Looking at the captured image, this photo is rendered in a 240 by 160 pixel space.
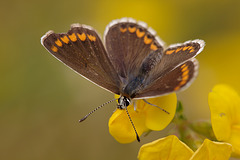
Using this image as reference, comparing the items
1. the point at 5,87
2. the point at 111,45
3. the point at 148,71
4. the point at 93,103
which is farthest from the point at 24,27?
the point at 148,71

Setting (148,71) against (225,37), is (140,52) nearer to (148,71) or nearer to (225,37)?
(148,71)

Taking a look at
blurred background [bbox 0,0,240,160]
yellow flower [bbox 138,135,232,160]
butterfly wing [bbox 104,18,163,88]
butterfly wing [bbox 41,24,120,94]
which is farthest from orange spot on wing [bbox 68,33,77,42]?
blurred background [bbox 0,0,240,160]

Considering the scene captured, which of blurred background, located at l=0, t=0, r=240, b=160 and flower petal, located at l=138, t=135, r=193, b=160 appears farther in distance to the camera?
blurred background, located at l=0, t=0, r=240, b=160

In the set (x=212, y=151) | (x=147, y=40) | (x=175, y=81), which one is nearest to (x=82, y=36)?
(x=147, y=40)

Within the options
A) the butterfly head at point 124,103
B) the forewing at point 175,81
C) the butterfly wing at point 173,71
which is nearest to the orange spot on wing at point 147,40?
the butterfly wing at point 173,71

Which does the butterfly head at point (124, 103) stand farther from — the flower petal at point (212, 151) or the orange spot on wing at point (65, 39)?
the orange spot on wing at point (65, 39)

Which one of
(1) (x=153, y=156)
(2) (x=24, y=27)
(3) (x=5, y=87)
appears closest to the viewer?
(1) (x=153, y=156)

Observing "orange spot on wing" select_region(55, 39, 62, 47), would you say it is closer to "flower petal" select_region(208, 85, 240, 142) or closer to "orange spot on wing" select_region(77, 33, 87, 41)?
"orange spot on wing" select_region(77, 33, 87, 41)
